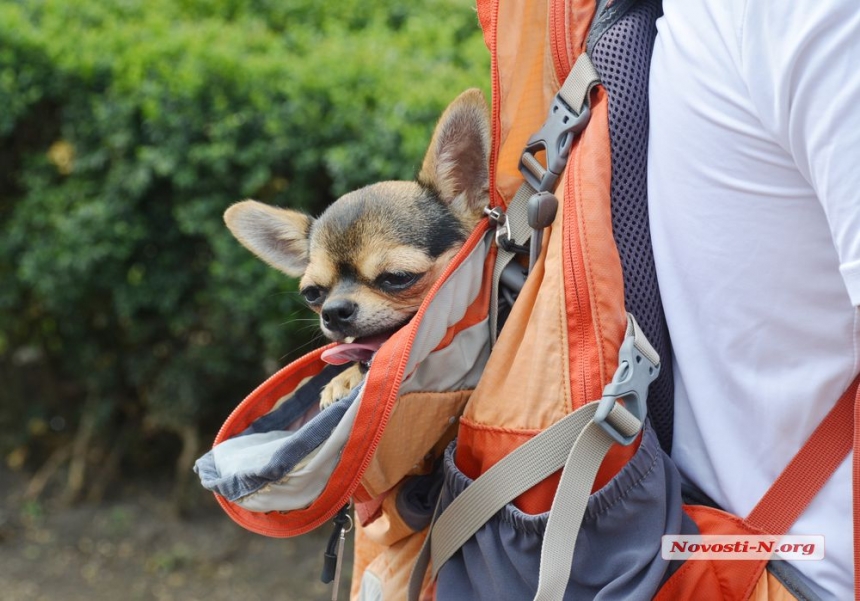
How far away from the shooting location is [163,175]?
4.52 m

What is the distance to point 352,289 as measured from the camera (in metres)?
2.16

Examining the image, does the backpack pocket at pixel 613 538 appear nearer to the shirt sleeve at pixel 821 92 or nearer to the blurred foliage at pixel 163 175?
the shirt sleeve at pixel 821 92

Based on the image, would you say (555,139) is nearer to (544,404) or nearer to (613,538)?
(544,404)

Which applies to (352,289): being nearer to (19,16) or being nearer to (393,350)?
(393,350)

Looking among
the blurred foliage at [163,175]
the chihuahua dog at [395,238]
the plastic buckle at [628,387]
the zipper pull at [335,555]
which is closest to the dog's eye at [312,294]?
the chihuahua dog at [395,238]

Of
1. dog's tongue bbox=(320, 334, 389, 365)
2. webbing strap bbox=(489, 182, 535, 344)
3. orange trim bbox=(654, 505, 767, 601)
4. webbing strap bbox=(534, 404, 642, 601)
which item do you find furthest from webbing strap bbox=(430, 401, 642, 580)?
dog's tongue bbox=(320, 334, 389, 365)

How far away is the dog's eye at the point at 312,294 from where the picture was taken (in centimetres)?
226

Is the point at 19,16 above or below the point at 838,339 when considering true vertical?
below

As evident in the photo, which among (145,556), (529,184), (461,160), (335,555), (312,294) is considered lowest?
→ (145,556)

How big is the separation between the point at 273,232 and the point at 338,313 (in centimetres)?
58

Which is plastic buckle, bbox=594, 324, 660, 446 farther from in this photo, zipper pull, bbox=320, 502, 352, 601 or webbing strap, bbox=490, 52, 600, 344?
zipper pull, bbox=320, 502, 352, 601

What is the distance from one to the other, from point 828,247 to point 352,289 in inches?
44.5

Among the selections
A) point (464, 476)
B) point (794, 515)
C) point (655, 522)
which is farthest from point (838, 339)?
point (464, 476)

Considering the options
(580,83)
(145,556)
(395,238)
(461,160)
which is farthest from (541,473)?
(145,556)
